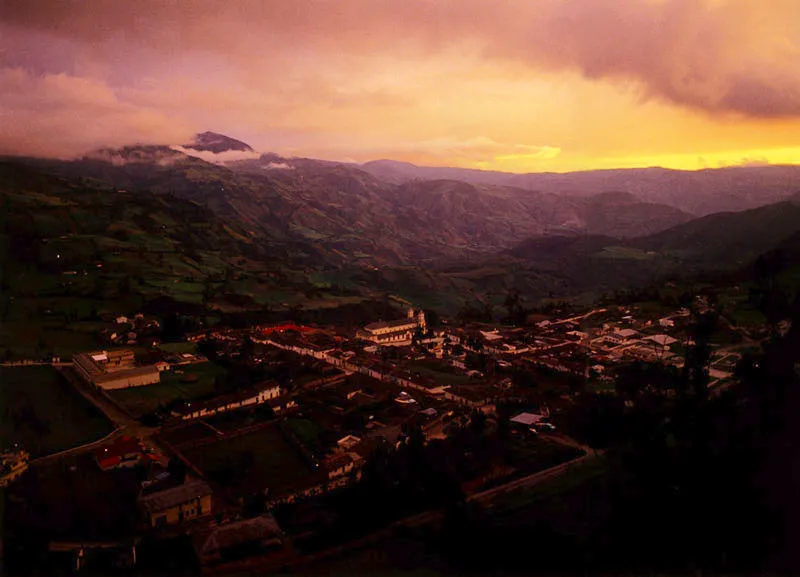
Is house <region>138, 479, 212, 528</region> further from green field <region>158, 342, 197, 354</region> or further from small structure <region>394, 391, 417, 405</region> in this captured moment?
green field <region>158, 342, 197, 354</region>

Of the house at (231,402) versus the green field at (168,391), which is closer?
the house at (231,402)

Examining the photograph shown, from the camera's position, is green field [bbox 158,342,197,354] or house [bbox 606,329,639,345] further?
house [bbox 606,329,639,345]

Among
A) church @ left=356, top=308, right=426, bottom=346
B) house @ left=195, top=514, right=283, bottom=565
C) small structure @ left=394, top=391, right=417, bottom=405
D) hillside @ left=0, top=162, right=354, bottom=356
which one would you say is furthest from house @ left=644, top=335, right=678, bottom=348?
hillside @ left=0, top=162, right=354, bottom=356

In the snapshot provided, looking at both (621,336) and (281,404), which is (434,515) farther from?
(621,336)

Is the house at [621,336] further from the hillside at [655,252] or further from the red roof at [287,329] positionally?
the hillside at [655,252]

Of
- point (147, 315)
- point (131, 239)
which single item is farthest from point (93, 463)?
point (131, 239)

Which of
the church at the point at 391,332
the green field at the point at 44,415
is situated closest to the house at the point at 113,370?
the green field at the point at 44,415

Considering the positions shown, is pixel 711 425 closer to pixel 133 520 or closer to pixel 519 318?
pixel 133 520
